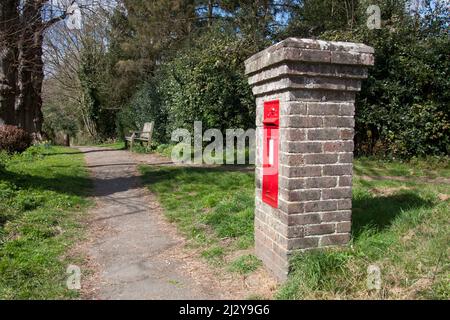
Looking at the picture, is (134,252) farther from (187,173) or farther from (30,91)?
(30,91)

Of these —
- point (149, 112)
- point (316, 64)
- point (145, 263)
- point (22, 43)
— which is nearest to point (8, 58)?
point (22, 43)

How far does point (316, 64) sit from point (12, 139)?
12.4 metres

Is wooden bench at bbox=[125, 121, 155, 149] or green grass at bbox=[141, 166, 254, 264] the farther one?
wooden bench at bbox=[125, 121, 155, 149]

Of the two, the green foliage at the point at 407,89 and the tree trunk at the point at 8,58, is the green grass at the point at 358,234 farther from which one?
the tree trunk at the point at 8,58

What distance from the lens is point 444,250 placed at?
365 cm

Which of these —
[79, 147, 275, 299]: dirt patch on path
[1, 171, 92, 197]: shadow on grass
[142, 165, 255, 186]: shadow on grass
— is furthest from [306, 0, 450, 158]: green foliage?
[1, 171, 92, 197]: shadow on grass

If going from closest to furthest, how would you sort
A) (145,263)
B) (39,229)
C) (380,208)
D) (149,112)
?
(145,263) < (380,208) < (39,229) < (149,112)

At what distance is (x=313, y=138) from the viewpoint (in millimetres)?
3689

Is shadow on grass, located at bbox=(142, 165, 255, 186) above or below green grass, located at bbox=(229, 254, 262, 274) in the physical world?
above

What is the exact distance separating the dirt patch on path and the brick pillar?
0.53 meters

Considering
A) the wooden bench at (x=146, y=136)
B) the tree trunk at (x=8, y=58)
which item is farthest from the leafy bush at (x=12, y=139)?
the wooden bench at (x=146, y=136)

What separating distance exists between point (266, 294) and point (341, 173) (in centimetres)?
131

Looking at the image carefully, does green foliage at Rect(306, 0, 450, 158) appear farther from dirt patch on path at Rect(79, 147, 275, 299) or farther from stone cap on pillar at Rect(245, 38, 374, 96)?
stone cap on pillar at Rect(245, 38, 374, 96)

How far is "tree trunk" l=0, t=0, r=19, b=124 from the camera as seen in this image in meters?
10.0
